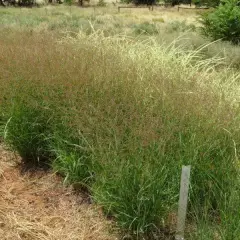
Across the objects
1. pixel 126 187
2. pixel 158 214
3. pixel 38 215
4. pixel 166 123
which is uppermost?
pixel 166 123

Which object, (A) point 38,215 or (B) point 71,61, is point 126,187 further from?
(B) point 71,61

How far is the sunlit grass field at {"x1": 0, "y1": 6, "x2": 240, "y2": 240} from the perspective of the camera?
2.64 metres

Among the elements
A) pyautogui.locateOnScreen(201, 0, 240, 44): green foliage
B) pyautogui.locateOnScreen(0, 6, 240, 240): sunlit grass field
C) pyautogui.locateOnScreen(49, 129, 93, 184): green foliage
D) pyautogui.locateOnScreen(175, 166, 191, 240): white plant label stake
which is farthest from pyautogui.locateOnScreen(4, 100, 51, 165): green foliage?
pyautogui.locateOnScreen(201, 0, 240, 44): green foliage

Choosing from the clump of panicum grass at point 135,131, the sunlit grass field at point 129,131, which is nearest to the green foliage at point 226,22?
the sunlit grass field at point 129,131

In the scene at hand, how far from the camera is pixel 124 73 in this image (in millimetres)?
3857

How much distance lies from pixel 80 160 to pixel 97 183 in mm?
403

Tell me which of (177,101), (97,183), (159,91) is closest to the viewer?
(97,183)

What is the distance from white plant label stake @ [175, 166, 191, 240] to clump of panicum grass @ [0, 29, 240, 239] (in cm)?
9

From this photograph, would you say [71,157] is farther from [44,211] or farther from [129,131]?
[129,131]

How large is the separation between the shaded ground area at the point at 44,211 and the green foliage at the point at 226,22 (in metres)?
7.64

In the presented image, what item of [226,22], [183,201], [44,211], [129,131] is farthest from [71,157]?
[226,22]

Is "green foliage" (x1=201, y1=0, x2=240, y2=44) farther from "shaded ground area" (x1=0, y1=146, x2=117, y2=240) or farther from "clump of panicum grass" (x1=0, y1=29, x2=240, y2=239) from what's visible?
"shaded ground area" (x1=0, y1=146, x2=117, y2=240)

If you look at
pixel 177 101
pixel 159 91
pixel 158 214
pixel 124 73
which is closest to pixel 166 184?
pixel 158 214

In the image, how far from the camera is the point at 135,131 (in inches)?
110
